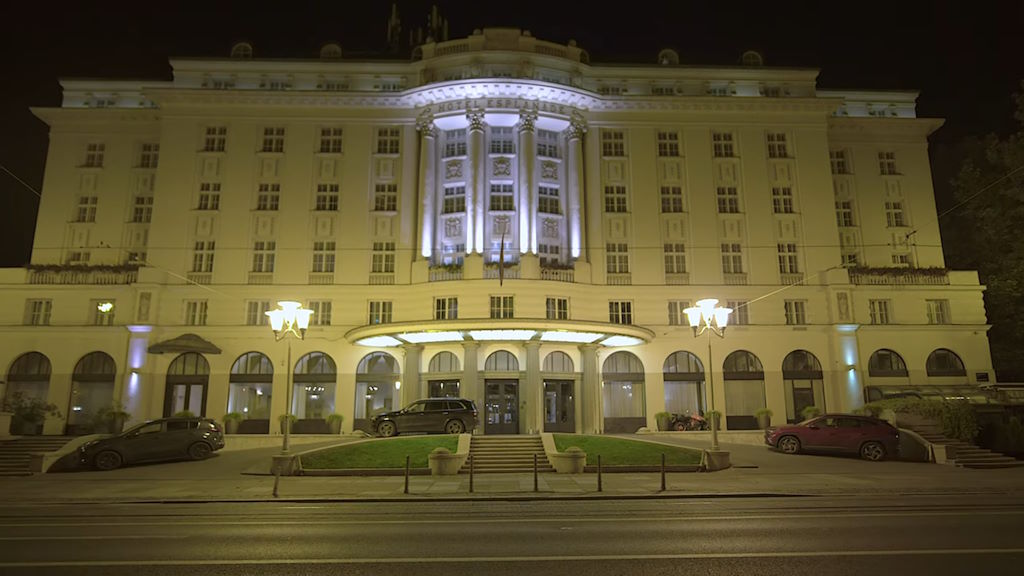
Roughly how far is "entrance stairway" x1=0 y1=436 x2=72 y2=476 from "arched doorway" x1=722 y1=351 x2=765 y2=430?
36.4 m

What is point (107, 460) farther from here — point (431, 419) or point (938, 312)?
point (938, 312)

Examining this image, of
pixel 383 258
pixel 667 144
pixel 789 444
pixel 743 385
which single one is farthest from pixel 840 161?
pixel 383 258

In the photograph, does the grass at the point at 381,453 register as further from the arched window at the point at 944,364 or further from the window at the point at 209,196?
the arched window at the point at 944,364

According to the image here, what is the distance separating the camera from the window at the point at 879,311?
143 ft

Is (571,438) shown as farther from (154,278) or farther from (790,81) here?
(790,81)

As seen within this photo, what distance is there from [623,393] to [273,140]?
29.5 metres

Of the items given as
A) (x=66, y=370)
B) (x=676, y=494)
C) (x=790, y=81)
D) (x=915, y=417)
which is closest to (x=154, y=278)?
(x=66, y=370)

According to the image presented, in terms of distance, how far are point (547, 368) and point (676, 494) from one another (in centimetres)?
2334

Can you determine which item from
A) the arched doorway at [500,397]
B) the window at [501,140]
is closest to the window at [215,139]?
the window at [501,140]

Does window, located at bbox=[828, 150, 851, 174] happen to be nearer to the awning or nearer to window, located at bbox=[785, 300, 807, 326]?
window, located at bbox=[785, 300, 807, 326]

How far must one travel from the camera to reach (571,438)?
94.7ft

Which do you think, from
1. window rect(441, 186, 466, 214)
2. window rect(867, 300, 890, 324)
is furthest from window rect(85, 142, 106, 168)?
→ window rect(867, 300, 890, 324)

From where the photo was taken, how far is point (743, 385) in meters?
42.3

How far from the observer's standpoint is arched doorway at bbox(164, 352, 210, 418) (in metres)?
40.9
